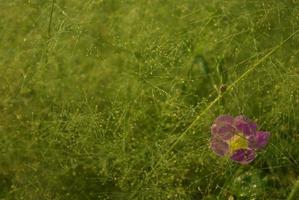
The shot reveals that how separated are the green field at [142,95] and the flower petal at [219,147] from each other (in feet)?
0.21

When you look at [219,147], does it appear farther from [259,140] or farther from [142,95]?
[142,95]

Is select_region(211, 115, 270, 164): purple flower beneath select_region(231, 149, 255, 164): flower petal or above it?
above

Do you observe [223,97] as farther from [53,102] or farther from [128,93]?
[53,102]

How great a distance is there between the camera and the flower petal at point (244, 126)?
1568mm

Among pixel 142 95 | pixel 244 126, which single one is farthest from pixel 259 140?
pixel 142 95

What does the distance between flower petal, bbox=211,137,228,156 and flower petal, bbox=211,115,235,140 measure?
0.01 metres

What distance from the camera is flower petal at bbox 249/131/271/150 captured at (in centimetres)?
157

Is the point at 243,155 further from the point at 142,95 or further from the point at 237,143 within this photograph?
the point at 142,95

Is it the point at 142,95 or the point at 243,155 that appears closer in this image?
the point at 243,155

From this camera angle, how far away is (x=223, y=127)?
5.21ft

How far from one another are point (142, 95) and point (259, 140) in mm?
343

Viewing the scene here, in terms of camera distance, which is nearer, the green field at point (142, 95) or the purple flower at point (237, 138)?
the purple flower at point (237, 138)

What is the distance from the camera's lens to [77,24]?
6.01ft

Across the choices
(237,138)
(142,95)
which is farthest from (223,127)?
(142,95)
